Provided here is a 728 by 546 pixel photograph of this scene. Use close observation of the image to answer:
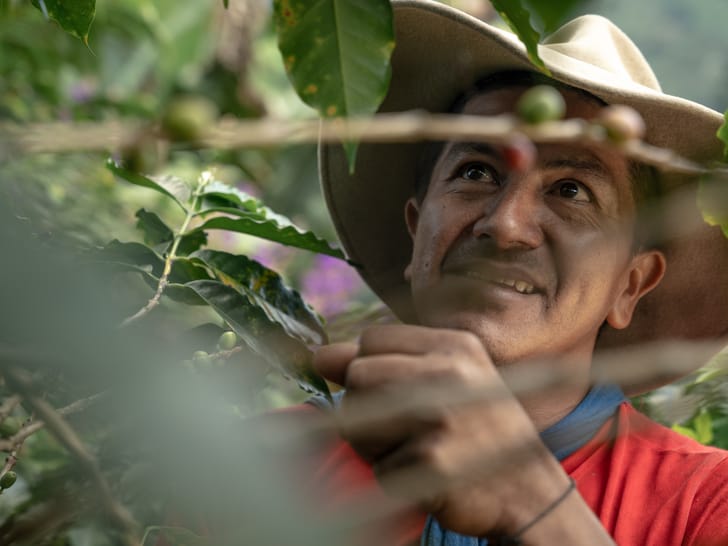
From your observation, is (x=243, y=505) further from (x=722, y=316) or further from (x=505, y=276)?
(x=722, y=316)

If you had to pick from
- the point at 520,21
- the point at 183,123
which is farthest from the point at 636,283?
the point at 183,123

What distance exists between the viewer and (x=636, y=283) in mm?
1603

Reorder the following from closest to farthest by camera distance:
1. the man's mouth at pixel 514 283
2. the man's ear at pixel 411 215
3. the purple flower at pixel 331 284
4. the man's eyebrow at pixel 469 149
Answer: the man's mouth at pixel 514 283, the man's eyebrow at pixel 469 149, the man's ear at pixel 411 215, the purple flower at pixel 331 284

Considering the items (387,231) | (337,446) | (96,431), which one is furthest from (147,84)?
(96,431)

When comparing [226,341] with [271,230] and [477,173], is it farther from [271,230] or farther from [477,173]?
[477,173]

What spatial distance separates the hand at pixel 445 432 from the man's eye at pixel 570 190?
22.9 inches

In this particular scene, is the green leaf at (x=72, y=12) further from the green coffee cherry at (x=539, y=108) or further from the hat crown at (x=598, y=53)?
the hat crown at (x=598, y=53)

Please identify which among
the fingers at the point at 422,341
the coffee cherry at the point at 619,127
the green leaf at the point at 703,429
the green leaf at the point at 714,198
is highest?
the green leaf at the point at 703,429

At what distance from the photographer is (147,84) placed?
5.12m

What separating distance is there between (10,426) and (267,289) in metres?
0.40

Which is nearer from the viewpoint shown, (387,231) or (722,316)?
(722,316)

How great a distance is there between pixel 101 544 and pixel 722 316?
1.23 meters

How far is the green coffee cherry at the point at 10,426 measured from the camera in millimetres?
1040

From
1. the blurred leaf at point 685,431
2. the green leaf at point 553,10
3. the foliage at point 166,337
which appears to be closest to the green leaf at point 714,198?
the foliage at point 166,337
